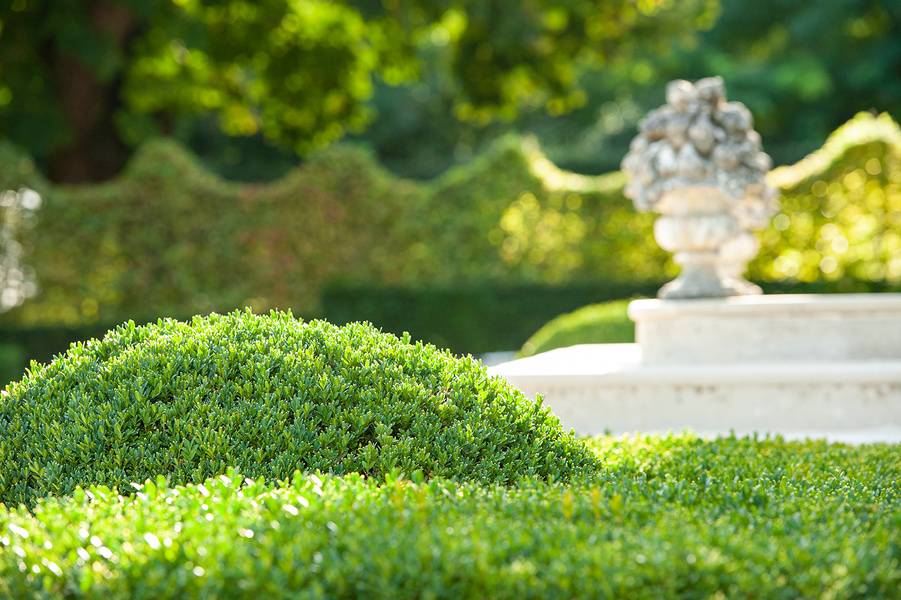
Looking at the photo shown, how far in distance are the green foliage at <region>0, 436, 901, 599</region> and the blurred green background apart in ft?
29.3

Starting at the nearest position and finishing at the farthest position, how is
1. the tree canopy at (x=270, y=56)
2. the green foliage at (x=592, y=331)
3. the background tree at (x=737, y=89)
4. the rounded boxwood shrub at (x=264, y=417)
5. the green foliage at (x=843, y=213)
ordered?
the rounded boxwood shrub at (x=264, y=417) < the green foliage at (x=592, y=331) < the tree canopy at (x=270, y=56) < the green foliage at (x=843, y=213) < the background tree at (x=737, y=89)

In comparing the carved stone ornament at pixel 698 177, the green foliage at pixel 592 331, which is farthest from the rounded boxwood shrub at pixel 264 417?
the green foliage at pixel 592 331

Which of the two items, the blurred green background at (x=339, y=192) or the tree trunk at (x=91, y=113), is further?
the tree trunk at (x=91, y=113)

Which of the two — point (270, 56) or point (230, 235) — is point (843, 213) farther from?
point (270, 56)

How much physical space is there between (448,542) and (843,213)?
10977 mm

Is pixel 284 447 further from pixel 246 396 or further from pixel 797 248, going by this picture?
pixel 797 248

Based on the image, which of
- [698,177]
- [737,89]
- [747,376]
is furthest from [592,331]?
[737,89]

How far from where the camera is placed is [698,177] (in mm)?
6727

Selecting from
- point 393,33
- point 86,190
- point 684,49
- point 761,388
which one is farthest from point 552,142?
point 761,388

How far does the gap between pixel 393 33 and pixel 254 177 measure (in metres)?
11.1

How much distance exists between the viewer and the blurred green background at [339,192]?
11688 millimetres

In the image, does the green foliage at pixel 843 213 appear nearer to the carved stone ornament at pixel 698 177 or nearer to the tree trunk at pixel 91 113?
the carved stone ornament at pixel 698 177

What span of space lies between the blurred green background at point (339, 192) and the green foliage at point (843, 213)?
0.03 m

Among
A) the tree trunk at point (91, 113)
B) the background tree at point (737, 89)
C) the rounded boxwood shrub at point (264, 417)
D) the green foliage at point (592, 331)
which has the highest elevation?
the background tree at point (737, 89)
